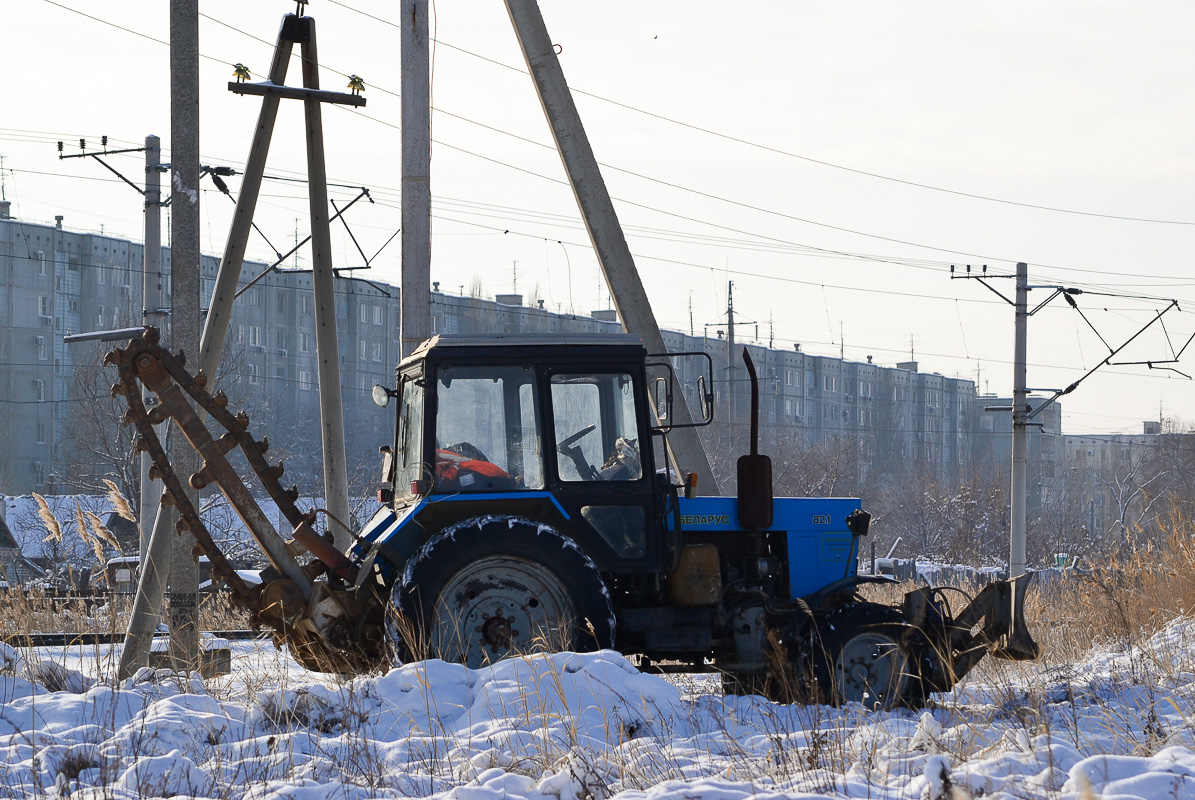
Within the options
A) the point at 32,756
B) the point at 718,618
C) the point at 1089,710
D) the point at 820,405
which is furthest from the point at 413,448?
the point at 820,405

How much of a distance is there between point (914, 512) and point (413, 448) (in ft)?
196

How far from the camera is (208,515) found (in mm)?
35500

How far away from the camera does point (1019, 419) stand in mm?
25484

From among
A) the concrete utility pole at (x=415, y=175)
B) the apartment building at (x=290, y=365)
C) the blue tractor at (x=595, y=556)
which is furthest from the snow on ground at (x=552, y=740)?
the apartment building at (x=290, y=365)

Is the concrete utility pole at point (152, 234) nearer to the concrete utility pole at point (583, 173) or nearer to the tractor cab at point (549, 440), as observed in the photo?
the concrete utility pole at point (583, 173)

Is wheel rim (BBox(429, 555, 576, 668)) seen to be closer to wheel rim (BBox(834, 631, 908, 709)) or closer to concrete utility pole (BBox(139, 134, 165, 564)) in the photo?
wheel rim (BBox(834, 631, 908, 709))

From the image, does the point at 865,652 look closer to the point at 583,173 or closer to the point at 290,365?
the point at 583,173

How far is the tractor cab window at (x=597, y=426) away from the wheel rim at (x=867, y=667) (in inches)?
67.6

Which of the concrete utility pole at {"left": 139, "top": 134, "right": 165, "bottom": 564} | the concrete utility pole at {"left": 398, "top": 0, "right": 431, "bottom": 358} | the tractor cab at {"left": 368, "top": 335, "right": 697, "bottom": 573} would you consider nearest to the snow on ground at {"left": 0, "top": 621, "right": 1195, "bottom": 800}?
the tractor cab at {"left": 368, "top": 335, "right": 697, "bottom": 573}

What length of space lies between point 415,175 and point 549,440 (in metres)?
4.42

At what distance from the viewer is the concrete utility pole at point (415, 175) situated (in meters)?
11.0

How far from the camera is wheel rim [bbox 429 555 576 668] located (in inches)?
287

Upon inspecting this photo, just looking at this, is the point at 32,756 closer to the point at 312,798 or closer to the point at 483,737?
the point at 312,798

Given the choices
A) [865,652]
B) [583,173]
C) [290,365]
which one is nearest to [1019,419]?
[583,173]
